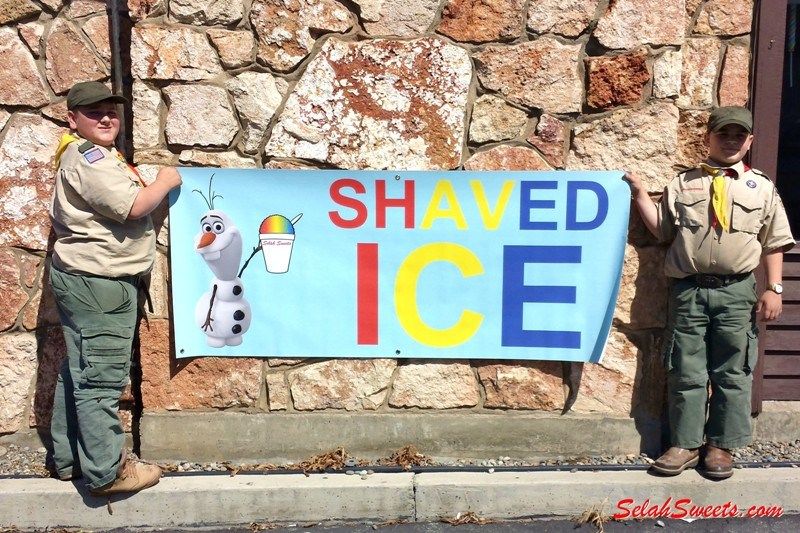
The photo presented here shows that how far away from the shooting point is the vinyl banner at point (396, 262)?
3328 millimetres

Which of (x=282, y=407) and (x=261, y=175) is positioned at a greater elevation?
(x=261, y=175)

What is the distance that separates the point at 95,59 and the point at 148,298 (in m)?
1.23

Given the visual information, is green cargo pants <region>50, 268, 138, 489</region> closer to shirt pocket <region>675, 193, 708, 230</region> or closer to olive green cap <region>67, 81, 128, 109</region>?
olive green cap <region>67, 81, 128, 109</region>

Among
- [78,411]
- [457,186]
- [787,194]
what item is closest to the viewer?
[78,411]

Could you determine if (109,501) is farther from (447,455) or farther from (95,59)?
(95,59)

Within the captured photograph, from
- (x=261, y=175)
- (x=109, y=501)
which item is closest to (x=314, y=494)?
(x=109, y=501)

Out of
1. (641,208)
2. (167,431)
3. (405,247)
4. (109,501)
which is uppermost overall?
(641,208)

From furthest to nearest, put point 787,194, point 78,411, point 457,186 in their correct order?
point 787,194 → point 457,186 → point 78,411

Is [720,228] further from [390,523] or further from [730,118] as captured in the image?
[390,523]

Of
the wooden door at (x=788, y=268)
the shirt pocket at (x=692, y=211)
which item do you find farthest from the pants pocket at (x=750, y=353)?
the shirt pocket at (x=692, y=211)

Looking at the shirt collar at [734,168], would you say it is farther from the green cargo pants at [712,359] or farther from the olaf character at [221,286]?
the olaf character at [221,286]

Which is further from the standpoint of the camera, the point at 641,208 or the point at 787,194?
the point at 787,194

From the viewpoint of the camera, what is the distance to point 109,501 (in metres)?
3.18

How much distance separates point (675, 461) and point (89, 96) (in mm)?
3117
